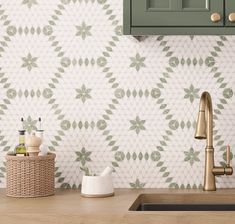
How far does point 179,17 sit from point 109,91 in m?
0.56

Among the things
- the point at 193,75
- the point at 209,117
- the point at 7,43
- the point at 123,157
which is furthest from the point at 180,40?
the point at 7,43

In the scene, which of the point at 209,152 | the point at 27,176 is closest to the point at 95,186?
the point at 27,176

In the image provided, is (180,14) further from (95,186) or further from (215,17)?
(95,186)

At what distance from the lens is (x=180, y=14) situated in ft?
7.78

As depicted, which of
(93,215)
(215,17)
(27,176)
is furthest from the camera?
(27,176)

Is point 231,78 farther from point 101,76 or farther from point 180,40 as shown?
point 101,76

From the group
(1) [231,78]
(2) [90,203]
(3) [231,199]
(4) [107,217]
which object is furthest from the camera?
(1) [231,78]

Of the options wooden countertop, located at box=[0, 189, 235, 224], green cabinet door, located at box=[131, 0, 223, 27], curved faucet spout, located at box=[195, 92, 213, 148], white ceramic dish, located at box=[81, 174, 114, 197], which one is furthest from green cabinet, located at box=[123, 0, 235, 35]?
wooden countertop, located at box=[0, 189, 235, 224]

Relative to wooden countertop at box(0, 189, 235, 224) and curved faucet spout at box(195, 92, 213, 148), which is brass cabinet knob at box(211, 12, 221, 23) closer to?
curved faucet spout at box(195, 92, 213, 148)

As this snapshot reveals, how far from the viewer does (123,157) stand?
9.02 ft

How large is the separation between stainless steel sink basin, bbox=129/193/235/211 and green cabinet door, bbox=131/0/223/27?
29.8 inches

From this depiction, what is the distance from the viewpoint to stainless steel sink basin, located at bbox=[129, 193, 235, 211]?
2533 millimetres

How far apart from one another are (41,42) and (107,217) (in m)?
1.07

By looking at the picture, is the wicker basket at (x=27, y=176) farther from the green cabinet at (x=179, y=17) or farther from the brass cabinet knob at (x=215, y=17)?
the brass cabinet knob at (x=215, y=17)
